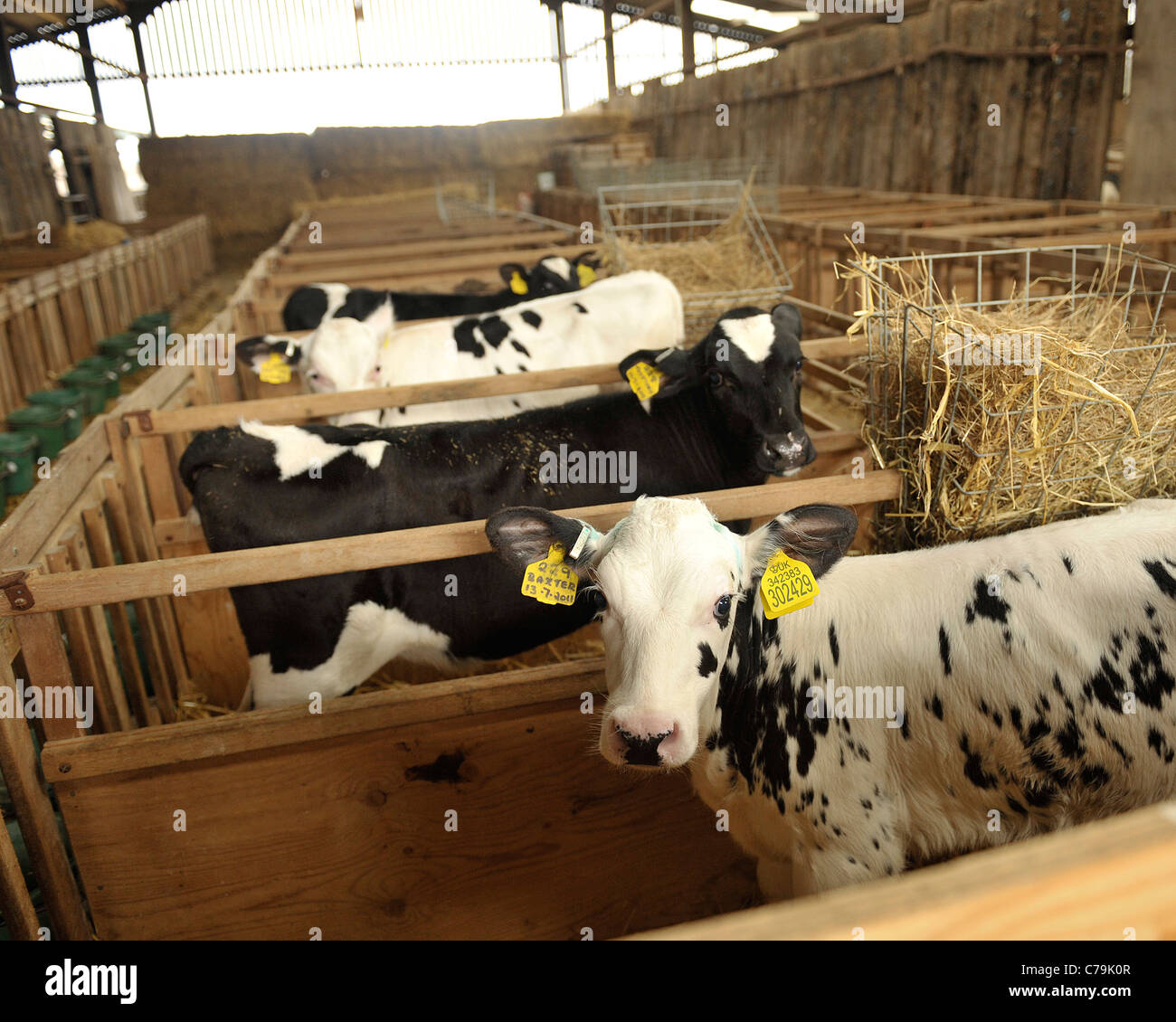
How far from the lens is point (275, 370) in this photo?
14.1 feet

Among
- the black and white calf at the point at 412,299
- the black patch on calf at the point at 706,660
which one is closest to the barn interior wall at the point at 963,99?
the black and white calf at the point at 412,299

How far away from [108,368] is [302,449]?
727cm

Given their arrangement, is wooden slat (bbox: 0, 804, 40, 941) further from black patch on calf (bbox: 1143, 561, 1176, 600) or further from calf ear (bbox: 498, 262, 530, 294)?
calf ear (bbox: 498, 262, 530, 294)

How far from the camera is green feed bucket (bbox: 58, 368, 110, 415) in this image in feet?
26.2

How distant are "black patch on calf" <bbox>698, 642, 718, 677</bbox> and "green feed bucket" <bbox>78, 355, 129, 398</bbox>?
825cm

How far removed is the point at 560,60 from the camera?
95.0 ft

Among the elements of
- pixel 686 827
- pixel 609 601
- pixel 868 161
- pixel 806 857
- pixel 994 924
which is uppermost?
pixel 868 161

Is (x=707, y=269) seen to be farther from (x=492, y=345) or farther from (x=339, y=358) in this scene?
(x=339, y=358)

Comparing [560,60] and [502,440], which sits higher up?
[560,60]

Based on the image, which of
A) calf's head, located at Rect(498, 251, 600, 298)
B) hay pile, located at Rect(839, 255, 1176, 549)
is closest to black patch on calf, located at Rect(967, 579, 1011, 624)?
hay pile, located at Rect(839, 255, 1176, 549)

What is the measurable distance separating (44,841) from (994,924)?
2315 mm

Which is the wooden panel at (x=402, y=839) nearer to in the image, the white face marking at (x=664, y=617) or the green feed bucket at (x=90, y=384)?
the white face marking at (x=664, y=617)
